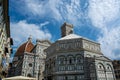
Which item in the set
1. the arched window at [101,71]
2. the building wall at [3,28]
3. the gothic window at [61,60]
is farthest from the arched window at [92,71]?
the building wall at [3,28]

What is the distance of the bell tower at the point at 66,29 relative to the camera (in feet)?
166

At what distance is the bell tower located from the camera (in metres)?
50.7

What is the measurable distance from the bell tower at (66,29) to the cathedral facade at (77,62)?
11972 millimetres

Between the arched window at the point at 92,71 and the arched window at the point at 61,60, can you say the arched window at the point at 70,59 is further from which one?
the arched window at the point at 92,71

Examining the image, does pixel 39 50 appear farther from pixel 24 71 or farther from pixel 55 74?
pixel 55 74

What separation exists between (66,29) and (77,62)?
1967cm

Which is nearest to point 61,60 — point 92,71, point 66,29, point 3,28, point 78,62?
point 78,62

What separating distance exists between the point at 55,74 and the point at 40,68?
1691 centimetres

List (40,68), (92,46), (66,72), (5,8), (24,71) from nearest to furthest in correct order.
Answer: (5,8) → (66,72) → (92,46) → (24,71) → (40,68)

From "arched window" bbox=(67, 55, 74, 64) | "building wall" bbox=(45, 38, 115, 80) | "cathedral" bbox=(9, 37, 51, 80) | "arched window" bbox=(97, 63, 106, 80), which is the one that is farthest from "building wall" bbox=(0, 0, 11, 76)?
"cathedral" bbox=(9, 37, 51, 80)

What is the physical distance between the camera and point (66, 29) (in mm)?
50875

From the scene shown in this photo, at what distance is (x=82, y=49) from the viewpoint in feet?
117

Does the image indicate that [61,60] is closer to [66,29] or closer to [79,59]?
[79,59]

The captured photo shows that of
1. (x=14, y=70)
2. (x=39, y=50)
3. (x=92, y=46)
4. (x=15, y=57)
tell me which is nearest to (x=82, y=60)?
(x=92, y=46)
